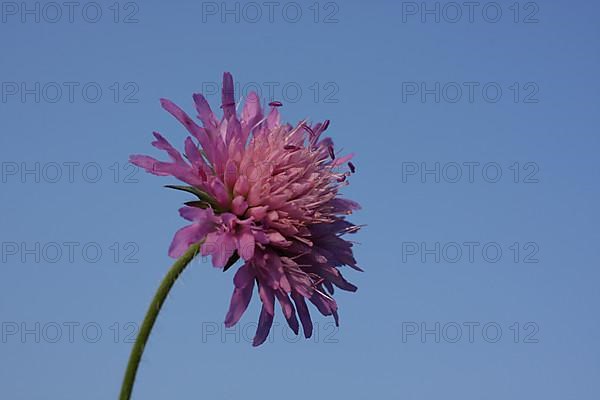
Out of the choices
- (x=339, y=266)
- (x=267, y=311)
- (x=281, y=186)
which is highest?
(x=281, y=186)

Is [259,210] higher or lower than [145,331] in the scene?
higher

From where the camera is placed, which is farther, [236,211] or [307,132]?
[307,132]

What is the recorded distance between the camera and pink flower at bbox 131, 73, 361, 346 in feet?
14.1

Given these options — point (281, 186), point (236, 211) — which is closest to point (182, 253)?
point (236, 211)

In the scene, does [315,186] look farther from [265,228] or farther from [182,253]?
[182,253]

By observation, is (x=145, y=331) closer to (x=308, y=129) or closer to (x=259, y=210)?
(x=259, y=210)

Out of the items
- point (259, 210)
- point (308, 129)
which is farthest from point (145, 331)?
point (308, 129)

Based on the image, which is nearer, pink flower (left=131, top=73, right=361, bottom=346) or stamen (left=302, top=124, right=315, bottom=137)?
pink flower (left=131, top=73, right=361, bottom=346)

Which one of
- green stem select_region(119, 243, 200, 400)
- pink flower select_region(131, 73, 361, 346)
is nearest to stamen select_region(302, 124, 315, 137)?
pink flower select_region(131, 73, 361, 346)

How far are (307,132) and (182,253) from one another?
47.4 inches

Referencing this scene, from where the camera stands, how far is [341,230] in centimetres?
482

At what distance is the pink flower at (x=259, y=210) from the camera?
4289 mm

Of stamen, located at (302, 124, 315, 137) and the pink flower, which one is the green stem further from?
stamen, located at (302, 124, 315, 137)

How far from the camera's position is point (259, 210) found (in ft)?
14.3
